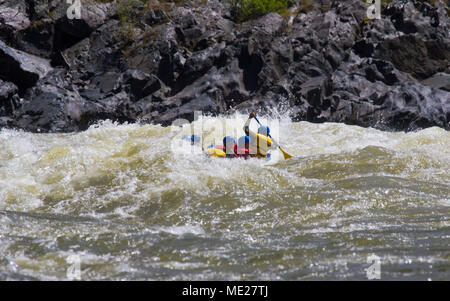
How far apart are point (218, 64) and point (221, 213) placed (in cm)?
1336

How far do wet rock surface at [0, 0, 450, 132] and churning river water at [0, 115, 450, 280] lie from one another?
515 centimetres

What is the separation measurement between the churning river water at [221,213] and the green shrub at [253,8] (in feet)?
43.5

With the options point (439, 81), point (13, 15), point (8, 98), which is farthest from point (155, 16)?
point (439, 81)

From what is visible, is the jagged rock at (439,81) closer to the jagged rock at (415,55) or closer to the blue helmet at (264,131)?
the jagged rock at (415,55)

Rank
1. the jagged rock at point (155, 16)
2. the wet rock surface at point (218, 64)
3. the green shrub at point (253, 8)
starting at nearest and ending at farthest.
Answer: the wet rock surface at point (218, 64) < the jagged rock at point (155, 16) < the green shrub at point (253, 8)

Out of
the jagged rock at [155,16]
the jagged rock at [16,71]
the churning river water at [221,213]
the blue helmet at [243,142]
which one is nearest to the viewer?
the churning river water at [221,213]

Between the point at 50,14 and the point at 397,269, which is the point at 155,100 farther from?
the point at 397,269

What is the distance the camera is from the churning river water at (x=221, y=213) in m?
4.41

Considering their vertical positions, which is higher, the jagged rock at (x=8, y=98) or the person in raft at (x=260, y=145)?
the jagged rock at (x=8, y=98)

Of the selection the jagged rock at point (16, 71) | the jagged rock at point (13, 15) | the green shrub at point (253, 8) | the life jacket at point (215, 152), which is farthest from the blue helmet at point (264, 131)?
the jagged rock at point (13, 15)

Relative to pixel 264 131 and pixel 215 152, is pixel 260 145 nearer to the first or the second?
pixel 264 131
